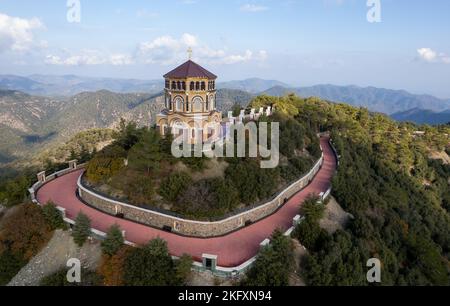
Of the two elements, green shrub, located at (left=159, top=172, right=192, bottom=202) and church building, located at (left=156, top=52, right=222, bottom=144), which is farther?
church building, located at (left=156, top=52, right=222, bottom=144)

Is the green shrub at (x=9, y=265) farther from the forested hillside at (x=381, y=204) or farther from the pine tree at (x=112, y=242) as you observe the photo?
the forested hillside at (x=381, y=204)

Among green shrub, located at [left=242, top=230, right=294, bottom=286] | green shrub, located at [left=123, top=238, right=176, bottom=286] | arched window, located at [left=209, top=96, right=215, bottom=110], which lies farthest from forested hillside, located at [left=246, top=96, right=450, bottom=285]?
arched window, located at [left=209, top=96, right=215, bottom=110]

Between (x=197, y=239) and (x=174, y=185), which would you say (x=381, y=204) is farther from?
(x=174, y=185)

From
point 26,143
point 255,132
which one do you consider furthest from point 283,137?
point 26,143

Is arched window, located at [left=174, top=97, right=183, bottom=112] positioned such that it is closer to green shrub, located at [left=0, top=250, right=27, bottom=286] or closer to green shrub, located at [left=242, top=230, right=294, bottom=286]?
green shrub, located at [left=242, top=230, right=294, bottom=286]

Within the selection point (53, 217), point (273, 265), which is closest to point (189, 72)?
point (53, 217)

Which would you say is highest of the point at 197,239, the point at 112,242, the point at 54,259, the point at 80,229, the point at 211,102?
the point at 211,102
